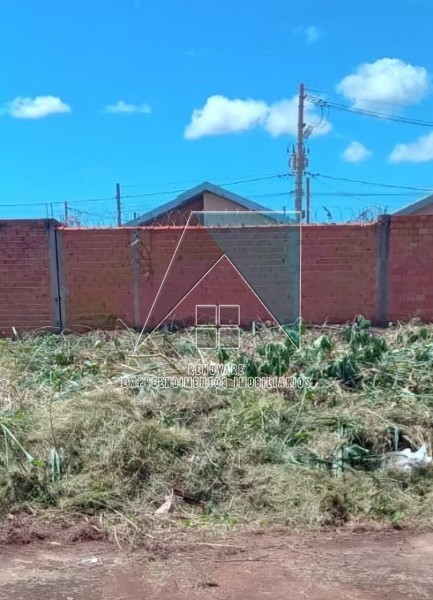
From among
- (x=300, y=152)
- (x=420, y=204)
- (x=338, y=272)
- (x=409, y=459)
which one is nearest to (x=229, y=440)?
(x=409, y=459)

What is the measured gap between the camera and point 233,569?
3.09 m

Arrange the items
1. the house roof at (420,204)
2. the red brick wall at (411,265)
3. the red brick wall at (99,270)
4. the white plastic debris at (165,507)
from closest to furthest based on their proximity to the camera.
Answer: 1. the white plastic debris at (165,507)
2. the red brick wall at (411,265)
3. the red brick wall at (99,270)
4. the house roof at (420,204)

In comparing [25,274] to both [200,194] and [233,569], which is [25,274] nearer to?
[233,569]

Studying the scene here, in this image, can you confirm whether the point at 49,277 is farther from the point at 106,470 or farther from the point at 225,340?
the point at 106,470

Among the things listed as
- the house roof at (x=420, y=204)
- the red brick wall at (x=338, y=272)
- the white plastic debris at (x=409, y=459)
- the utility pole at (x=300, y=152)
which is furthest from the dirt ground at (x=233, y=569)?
the utility pole at (x=300, y=152)

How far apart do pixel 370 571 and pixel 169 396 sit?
242cm

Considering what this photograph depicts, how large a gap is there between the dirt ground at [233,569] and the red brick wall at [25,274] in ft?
16.6

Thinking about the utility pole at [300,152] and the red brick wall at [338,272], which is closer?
the red brick wall at [338,272]

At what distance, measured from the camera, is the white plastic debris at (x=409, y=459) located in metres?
4.21

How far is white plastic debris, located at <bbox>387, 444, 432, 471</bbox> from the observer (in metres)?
4.21

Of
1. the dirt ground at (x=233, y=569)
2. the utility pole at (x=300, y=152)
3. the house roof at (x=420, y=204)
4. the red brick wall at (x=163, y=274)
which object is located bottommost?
the dirt ground at (x=233, y=569)

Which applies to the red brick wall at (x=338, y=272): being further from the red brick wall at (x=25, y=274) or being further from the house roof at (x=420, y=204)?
the house roof at (x=420, y=204)

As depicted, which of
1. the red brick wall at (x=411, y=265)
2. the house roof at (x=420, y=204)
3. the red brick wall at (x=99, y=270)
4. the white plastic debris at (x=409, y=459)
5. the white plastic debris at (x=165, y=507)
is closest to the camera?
the white plastic debris at (x=165, y=507)

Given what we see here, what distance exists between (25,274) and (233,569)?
19.9 ft
